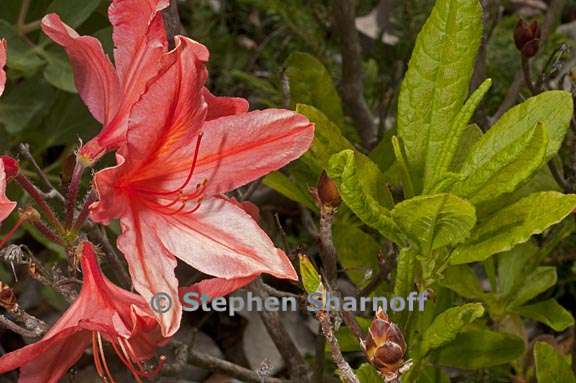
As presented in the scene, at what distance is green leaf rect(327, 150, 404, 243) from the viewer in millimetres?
1396

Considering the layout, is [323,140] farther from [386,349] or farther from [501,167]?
[386,349]

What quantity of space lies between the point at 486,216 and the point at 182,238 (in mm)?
570

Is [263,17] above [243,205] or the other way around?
the other way around

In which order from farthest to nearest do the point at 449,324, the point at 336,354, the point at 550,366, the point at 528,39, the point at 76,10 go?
the point at 76,10
the point at 528,39
the point at 550,366
the point at 449,324
the point at 336,354

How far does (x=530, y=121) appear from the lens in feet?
5.19

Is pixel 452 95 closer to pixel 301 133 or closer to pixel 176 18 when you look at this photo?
pixel 301 133

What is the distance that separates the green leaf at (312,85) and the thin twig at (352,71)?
1.43 ft

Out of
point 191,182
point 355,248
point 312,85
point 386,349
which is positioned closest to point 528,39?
point 312,85

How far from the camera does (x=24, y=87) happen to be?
233 cm

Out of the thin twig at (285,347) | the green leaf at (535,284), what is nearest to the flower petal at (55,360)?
the thin twig at (285,347)

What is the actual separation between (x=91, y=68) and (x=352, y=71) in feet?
3.75

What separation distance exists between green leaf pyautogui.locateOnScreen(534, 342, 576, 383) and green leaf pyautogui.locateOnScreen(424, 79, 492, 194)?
0.44m

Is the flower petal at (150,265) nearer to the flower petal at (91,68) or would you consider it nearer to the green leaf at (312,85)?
the flower petal at (91,68)

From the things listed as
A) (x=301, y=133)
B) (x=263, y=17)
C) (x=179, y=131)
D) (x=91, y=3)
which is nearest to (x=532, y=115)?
(x=301, y=133)
